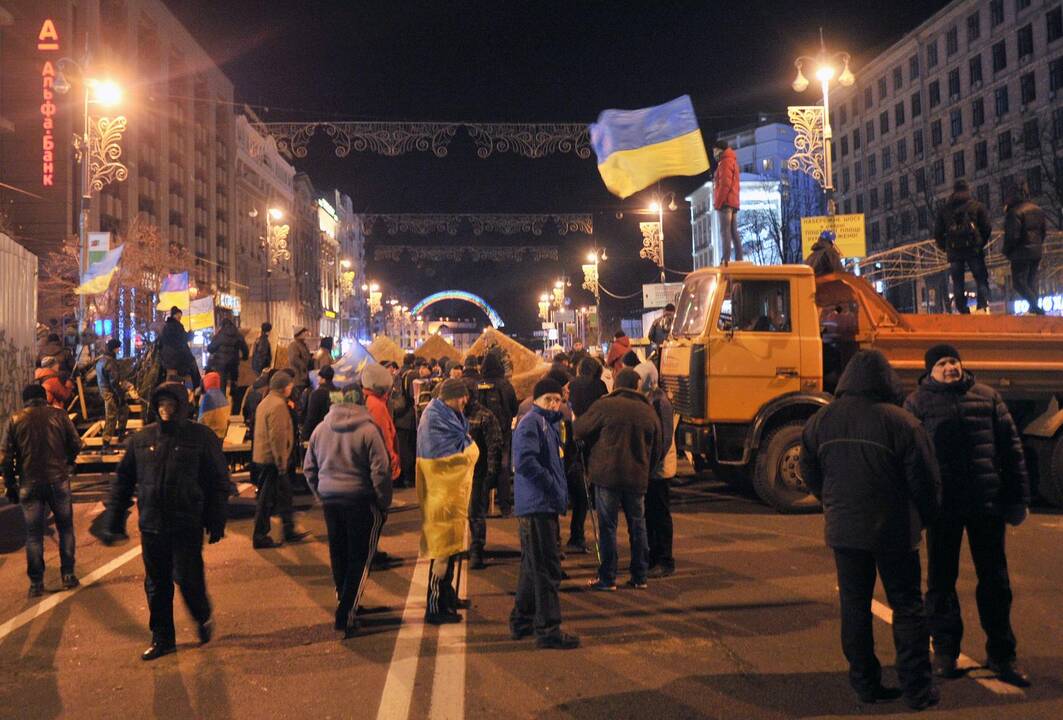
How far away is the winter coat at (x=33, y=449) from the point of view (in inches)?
302

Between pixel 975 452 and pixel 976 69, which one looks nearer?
pixel 975 452

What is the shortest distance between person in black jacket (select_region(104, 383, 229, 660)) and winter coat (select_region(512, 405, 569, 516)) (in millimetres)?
2085

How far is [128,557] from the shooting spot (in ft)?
30.4

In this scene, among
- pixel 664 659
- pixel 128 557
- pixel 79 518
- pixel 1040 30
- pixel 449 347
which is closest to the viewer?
pixel 664 659

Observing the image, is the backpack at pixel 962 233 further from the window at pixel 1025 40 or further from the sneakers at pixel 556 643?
the window at pixel 1025 40

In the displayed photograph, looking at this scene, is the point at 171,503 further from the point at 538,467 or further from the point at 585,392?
the point at 585,392

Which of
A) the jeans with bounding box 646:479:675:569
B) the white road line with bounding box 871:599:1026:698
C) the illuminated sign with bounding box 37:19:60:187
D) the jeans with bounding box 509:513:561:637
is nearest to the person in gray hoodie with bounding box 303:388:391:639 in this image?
the jeans with bounding box 509:513:561:637

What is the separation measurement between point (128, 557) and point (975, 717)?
8025 mm

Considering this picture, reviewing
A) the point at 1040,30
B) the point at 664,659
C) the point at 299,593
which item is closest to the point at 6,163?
the point at 299,593

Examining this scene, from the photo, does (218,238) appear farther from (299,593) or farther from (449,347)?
(299,593)

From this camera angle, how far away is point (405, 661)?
575 cm

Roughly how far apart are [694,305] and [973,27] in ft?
195

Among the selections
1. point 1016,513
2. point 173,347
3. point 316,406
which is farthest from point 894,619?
point 173,347

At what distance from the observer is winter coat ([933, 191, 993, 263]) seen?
39.7 feet
